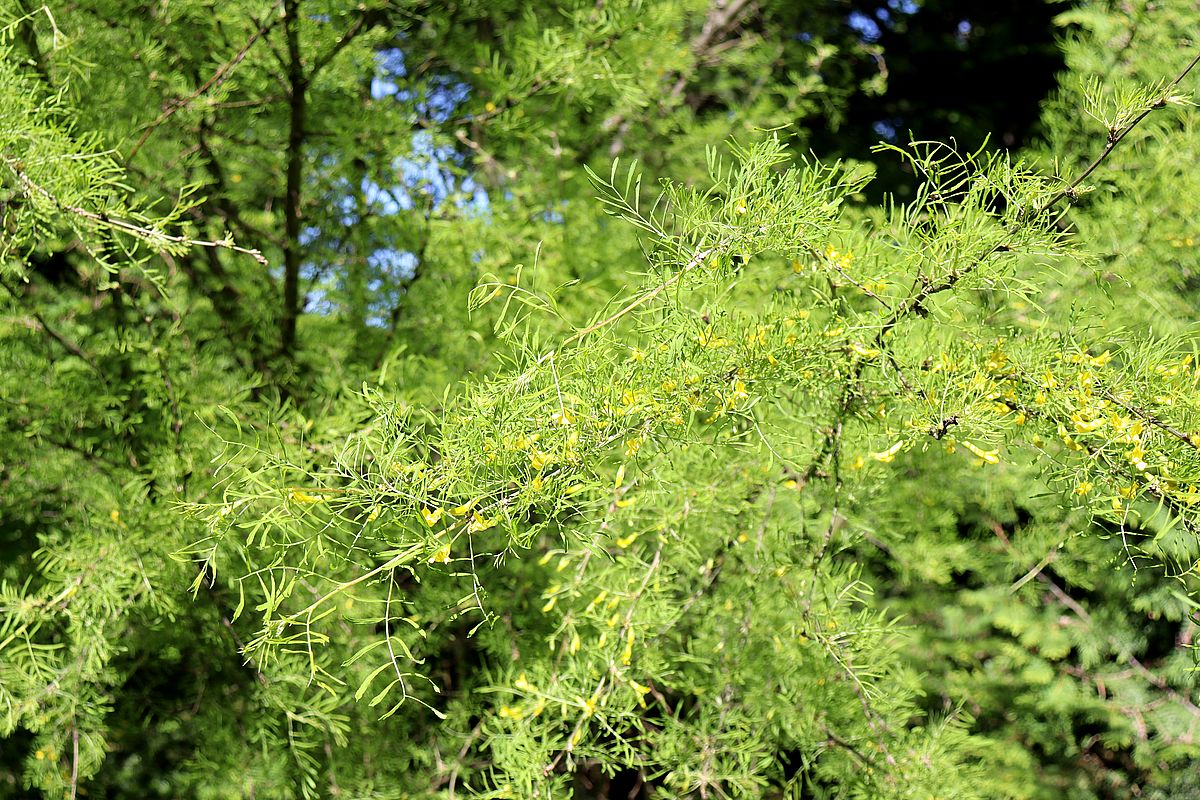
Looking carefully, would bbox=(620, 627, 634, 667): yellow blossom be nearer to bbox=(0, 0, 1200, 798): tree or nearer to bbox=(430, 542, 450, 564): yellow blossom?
bbox=(0, 0, 1200, 798): tree

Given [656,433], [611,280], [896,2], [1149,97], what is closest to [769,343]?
[656,433]

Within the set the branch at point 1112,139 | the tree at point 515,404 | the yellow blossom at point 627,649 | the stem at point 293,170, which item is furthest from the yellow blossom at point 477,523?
the stem at point 293,170

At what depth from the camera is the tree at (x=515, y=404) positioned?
0.66m

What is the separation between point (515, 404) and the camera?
2.05ft

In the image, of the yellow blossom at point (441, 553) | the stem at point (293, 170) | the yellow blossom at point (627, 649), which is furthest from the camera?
the stem at point (293, 170)

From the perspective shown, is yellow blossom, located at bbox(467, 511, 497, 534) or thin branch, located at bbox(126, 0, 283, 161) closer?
yellow blossom, located at bbox(467, 511, 497, 534)

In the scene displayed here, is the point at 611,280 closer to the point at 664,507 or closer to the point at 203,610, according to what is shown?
the point at 664,507

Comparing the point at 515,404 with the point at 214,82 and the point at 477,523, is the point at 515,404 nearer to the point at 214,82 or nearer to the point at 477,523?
the point at 477,523

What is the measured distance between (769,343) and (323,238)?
99 centimetres

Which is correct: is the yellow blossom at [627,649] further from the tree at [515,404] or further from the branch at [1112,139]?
the branch at [1112,139]

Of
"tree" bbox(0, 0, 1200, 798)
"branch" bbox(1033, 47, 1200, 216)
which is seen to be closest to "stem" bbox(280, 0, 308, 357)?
"tree" bbox(0, 0, 1200, 798)

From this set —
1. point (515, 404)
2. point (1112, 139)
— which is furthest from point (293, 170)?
point (1112, 139)

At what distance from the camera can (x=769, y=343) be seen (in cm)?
70

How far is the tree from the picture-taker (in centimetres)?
66
